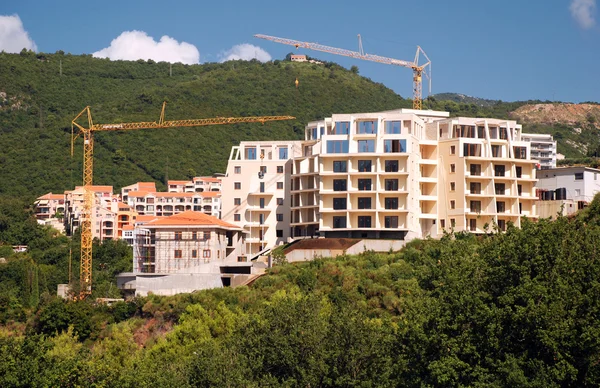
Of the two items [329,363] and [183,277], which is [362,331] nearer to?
[329,363]

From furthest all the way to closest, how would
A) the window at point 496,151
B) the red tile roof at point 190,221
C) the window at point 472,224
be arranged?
the window at point 496,151
the window at point 472,224
the red tile roof at point 190,221

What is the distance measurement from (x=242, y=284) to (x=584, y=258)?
146 feet

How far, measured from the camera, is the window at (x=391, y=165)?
96.2 m

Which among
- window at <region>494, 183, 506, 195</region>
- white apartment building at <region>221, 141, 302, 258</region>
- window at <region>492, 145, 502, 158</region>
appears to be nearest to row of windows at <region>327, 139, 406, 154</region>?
white apartment building at <region>221, 141, 302, 258</region>

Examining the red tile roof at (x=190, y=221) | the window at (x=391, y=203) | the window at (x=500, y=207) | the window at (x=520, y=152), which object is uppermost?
the window at (x=520, y=152)

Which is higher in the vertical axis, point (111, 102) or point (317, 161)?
point (111, 102)

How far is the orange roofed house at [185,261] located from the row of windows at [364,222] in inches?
371

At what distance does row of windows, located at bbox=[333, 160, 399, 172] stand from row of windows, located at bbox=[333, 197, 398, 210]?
2.66m

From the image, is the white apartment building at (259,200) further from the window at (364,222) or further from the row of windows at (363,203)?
the window at (364,222)

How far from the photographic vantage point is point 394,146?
316ft

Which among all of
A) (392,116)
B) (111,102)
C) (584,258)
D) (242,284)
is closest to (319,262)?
(242,284)

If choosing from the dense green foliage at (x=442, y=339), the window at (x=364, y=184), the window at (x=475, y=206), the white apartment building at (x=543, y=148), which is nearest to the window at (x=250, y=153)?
the window at (x=364, y=184)

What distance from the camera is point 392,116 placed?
97.4m

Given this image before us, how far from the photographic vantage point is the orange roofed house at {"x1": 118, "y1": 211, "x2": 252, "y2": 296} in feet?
304
